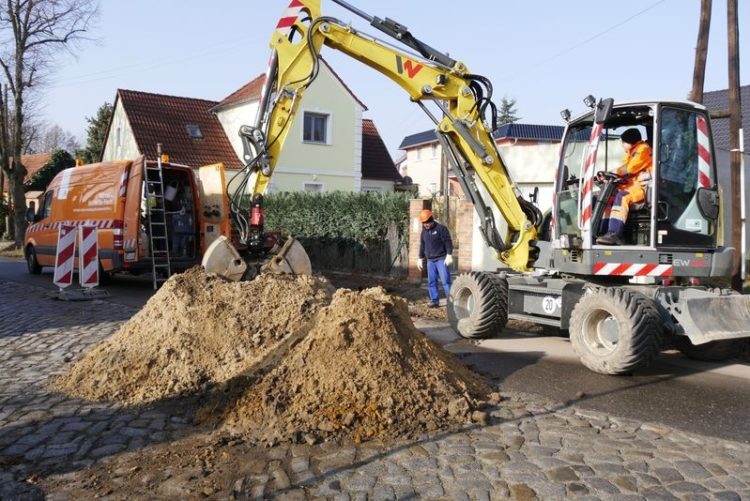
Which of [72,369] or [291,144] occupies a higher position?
[291,144]

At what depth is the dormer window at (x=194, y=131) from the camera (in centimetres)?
2978

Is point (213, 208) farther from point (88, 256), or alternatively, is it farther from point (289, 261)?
point (289, 261)

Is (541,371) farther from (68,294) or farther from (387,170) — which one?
(387,170)

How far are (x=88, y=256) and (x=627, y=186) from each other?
9.36m

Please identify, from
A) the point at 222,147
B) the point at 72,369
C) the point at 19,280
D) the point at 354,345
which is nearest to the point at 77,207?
the point at 19,280

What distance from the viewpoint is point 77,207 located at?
14648 mm

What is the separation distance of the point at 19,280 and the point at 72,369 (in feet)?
35.9

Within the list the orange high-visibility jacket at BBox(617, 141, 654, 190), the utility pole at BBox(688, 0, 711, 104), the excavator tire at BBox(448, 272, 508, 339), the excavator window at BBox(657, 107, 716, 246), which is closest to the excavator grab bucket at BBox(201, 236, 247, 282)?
the excavator tire at BBox(448, 272, 508, 339)

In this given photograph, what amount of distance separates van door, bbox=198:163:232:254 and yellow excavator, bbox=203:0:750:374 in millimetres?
3337

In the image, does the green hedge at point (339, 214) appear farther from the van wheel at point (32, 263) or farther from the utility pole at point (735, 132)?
the utility pole at point (735, 132)

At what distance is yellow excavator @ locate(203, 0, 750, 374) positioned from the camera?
7086mm

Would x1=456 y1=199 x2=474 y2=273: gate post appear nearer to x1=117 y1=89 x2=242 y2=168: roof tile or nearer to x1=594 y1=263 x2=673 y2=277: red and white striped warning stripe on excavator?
x1=594 y1=263 x2=673 y2=277: red and white striped warning stripe on excavator

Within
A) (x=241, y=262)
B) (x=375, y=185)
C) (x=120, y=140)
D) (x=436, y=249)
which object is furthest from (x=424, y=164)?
(x=241, y=262)

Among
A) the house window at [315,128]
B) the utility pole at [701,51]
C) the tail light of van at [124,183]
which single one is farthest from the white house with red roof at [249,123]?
the utility pole at [701,51]
